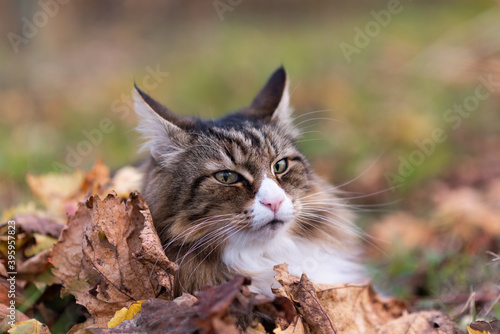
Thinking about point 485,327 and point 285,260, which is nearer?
point 485,327

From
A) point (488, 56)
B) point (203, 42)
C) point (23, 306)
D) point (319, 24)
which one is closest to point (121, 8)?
point (203, 42)

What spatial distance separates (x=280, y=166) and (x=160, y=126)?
75 cm

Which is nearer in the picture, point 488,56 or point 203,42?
point 488,56

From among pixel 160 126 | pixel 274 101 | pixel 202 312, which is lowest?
pixel 202 312

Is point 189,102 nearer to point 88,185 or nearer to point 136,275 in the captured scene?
point 88,185

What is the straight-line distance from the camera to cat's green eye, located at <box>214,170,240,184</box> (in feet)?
8.61

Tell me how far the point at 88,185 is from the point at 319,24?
494 inches

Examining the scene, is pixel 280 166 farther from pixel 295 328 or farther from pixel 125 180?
pixel 125 180

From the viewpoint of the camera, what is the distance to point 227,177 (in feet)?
8.66

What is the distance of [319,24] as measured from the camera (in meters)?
14.6

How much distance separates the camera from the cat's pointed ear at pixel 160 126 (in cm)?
268

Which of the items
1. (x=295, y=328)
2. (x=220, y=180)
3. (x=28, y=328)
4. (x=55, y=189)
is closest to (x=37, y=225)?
(x=55, y=189)

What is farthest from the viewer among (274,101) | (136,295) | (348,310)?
(274,101)

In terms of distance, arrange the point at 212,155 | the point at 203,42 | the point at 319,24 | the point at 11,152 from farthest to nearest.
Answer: the point at 319,24, the point at 203,42, the point at 11,152, the point at 212,155
